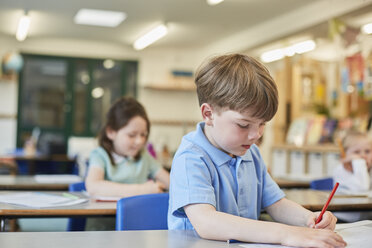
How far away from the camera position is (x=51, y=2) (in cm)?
597

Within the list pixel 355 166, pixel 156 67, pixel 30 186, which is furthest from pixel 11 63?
pixel 355 166

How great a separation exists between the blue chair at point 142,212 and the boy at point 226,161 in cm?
22

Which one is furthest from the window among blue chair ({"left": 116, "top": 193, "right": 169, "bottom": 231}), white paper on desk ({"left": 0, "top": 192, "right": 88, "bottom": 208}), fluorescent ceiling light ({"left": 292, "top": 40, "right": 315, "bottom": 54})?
blue chair ({"left": 116, "top": 193, "right": 169, "bottom": 231})

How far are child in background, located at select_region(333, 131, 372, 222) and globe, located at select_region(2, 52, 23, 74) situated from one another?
6085 mm

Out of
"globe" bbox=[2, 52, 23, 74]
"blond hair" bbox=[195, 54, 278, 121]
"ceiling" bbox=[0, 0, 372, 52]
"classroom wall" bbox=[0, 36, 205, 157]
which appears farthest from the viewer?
"classroom wall" bbox=[0, 36, 205, 157]

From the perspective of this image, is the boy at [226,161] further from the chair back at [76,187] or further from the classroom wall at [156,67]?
the classroom wall at [156,67]

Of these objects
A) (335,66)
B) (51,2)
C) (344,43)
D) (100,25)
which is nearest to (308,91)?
(335,66)

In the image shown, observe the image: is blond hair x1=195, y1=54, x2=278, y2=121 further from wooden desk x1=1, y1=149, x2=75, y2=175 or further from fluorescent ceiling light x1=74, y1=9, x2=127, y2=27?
fluorescent ceiling light x1=74, y1=9, x2=127, y2=27

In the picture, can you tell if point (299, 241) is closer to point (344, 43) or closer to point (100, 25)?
point (344, 43)

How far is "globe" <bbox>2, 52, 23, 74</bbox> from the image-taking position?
746cm

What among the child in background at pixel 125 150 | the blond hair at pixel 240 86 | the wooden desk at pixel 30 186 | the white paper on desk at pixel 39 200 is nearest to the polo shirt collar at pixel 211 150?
the blond hair at pixel 240 86

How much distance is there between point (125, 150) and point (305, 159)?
3.98 meters

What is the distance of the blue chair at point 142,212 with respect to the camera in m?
1.49

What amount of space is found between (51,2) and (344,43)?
371 centimetres
